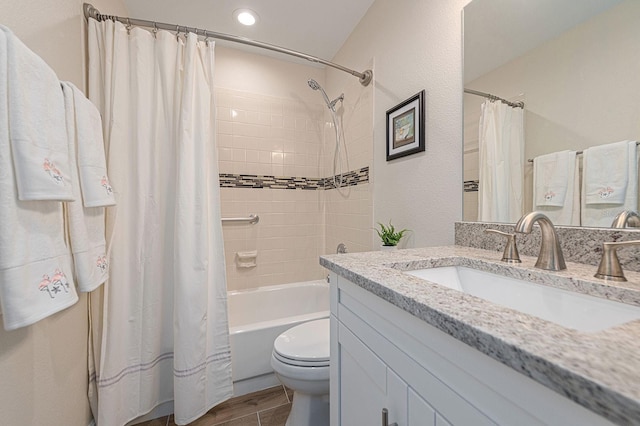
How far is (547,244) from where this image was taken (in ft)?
2.08

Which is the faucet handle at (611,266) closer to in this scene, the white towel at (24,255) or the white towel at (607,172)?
the white towel at (607,172)

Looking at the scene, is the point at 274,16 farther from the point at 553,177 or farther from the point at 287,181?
the point at 553,177

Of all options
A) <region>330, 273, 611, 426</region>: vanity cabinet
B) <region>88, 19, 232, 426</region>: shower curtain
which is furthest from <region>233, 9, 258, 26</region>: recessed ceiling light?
<region>330, 273, 611, 426</region>: vanity cabinet

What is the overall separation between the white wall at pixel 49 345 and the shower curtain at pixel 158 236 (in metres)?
0.08

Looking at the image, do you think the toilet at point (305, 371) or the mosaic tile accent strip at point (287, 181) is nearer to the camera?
the toilet at point (305, 371)

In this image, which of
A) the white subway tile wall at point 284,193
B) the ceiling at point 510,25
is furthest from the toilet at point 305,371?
the ceiling at point 510,25

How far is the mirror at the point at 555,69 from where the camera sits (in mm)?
627

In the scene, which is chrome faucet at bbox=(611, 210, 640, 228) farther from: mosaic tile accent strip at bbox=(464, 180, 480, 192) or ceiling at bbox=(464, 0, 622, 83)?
ceiling at bbox=(464, 0, 622, 83)

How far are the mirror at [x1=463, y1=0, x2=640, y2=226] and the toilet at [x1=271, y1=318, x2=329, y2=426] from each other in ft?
2.93

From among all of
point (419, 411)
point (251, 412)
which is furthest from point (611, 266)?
point (251, 412)

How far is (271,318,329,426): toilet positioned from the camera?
1069mm

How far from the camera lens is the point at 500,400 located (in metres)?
0.32

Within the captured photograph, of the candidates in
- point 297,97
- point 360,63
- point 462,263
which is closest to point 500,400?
point 462,263

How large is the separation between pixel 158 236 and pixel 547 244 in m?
1.60
